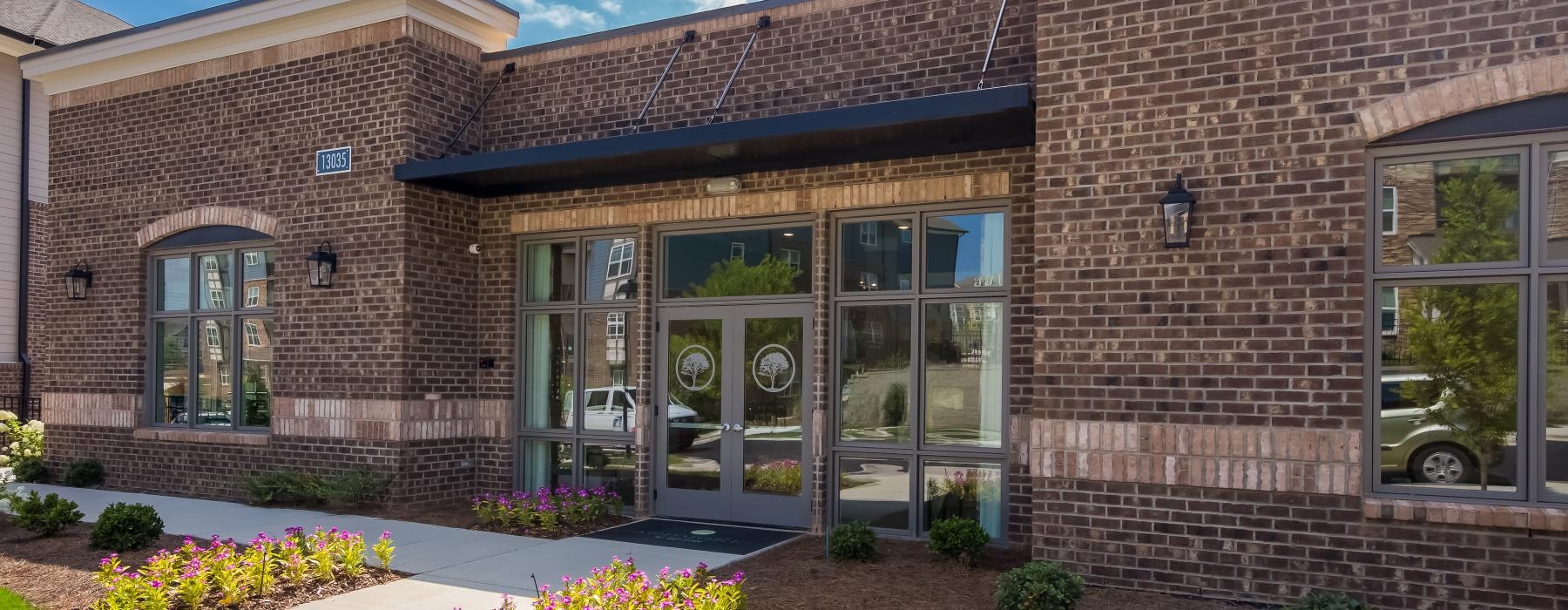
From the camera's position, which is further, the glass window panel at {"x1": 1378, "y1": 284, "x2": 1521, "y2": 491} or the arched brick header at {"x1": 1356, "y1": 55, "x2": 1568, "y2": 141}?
the glass window panel at {"x1": 1378, "y1": 284, "x2": 1521, "y2": 491}

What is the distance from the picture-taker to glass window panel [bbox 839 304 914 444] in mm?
8656

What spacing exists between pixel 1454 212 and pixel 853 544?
4.29 m

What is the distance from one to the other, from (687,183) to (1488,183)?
614cm

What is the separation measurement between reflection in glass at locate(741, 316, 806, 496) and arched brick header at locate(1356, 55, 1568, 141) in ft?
15.2

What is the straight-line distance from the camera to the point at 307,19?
35.1 ft

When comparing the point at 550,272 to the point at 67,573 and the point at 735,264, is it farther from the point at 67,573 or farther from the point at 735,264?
the point at 67,573

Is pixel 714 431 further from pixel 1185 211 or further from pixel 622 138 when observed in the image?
pixel 1185 211

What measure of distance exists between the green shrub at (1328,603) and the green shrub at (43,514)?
9207 millimetres

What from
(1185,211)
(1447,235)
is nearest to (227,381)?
(1185,211)

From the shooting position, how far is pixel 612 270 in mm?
10273

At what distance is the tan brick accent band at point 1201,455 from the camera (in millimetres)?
6078

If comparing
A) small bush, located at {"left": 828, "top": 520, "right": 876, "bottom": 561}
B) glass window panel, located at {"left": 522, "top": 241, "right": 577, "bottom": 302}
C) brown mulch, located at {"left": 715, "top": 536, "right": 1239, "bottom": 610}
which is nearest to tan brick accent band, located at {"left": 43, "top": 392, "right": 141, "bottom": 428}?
glass window panel, located at {"left": 522, "top": 241, "right": 577, "bottom": 302}

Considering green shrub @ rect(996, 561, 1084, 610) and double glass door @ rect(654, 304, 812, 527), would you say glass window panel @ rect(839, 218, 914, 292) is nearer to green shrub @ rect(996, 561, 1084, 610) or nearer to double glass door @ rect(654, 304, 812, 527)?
double glass door @ rect(654, 304, 812, 527)

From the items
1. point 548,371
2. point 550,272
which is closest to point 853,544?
point 548,371
